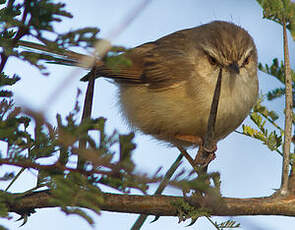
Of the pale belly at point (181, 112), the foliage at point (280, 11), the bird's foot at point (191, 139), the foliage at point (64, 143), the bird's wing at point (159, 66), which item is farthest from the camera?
the bird's wing at point (159, 66)

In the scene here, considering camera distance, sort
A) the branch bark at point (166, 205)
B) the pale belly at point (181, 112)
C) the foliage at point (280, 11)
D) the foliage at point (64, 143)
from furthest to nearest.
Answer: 1. the pale belly at point (181, 112)
2. the foliage at point (280, 11)
3. the branch bark at point (166, 205)
4. the foliage at point (64, 143)

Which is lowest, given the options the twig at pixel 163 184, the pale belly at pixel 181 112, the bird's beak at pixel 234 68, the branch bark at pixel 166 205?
the twig at pixel 163 184

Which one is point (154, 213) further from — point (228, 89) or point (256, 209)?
point (228, 89)

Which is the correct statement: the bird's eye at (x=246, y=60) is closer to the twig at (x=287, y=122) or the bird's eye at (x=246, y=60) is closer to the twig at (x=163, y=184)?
the twig at (x=287, y=122)

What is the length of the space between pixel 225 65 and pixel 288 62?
1.27m

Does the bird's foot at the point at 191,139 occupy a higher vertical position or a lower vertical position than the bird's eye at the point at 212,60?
lower

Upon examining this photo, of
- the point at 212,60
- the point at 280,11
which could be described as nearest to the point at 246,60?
the point at 212,60

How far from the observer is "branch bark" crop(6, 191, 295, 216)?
216 cm

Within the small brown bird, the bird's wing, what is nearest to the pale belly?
the small brown bird

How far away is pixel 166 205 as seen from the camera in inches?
93.2

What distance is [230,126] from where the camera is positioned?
12.5ft

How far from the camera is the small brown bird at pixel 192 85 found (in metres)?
3.67

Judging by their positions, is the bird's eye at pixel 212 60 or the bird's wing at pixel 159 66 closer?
the bird's eye at pixel 212 60

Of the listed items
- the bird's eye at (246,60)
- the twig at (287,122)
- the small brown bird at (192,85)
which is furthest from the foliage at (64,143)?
the bird's eye at (246,60)
